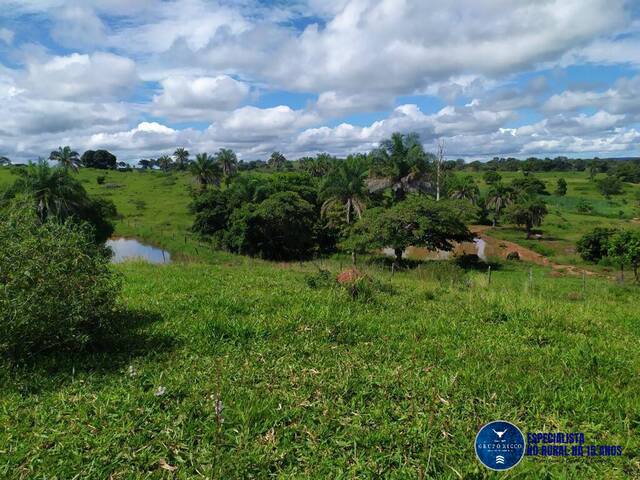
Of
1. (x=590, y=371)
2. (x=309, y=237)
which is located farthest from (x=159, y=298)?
(x=309, y=237)

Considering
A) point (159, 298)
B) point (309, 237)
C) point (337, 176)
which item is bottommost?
point (309, 237)

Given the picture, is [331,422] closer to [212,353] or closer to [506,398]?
[506,398]

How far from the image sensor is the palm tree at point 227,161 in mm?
52469

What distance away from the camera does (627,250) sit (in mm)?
25375

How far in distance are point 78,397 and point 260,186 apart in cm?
3453

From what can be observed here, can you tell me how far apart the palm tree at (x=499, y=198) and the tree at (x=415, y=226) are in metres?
30.5

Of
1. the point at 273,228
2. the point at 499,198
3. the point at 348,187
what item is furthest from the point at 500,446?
the point at 499,198

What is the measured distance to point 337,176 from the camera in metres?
36.1

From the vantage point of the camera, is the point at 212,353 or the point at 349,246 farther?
the point at 349,246

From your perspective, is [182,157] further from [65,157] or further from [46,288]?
[46,288]

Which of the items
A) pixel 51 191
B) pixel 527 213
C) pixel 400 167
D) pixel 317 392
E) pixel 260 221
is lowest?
pixel 527 213

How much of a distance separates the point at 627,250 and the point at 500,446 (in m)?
28.4

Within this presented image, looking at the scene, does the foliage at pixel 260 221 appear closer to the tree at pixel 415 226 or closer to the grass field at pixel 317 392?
the tree at pixel 415 226

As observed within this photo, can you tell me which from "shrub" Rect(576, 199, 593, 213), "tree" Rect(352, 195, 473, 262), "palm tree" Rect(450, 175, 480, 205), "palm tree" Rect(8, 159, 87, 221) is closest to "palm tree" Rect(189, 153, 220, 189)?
"palm tree" Rect(8, 159, 87, 221)
